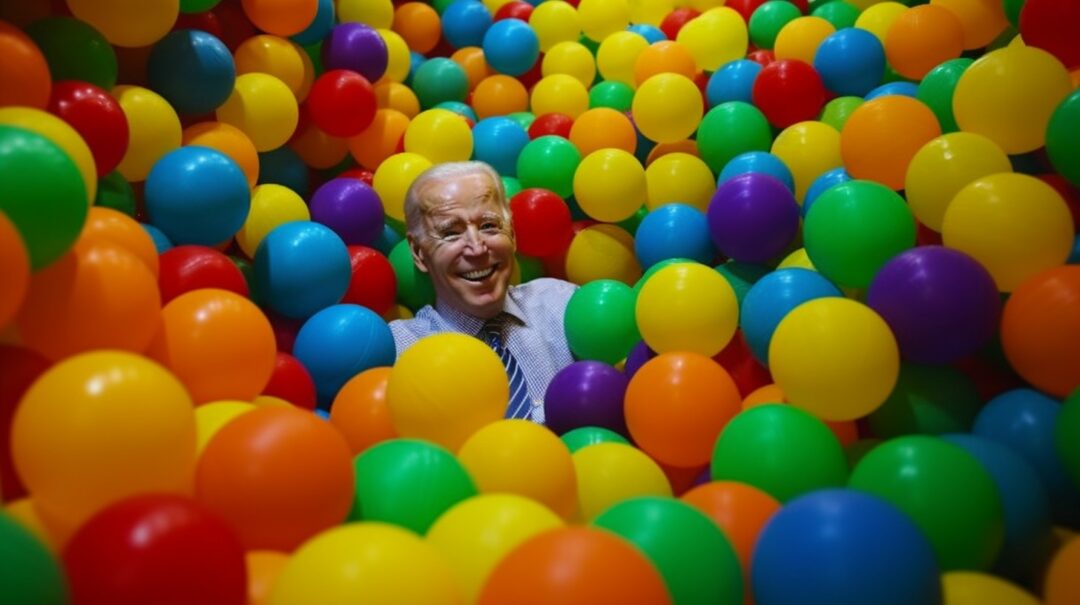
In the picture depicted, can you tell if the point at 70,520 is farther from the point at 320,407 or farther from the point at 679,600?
the point at 320,407

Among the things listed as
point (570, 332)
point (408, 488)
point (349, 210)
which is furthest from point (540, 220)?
point (408, 488)

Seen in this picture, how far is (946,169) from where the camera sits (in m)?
1.74

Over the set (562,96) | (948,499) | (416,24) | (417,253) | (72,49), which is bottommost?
(417,253)

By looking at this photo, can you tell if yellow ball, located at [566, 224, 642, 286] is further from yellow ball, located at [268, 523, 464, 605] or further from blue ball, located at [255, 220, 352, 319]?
yellow ball, located at [268, 523, 464, 605]

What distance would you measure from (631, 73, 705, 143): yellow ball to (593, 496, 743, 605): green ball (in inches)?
69.7

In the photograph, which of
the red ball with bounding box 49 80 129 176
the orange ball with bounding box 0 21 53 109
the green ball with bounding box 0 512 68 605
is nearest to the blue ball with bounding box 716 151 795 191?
the red ball with bounding box 49 80 129 176

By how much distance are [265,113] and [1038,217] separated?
1.88 metres

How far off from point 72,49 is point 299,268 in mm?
702

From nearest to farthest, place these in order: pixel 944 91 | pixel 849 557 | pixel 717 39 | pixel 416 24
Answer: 1. pixel 849 557
2. pixel 944 91
3. pixel 717 39
4. pixel 416 24

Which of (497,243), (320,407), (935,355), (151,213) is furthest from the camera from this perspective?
(497,243)

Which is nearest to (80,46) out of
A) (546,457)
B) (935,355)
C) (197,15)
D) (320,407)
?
(197,15)

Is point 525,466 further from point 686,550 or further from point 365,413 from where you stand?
point 365,413

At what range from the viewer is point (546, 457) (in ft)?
4.65

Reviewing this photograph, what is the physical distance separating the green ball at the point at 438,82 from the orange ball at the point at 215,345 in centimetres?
192
